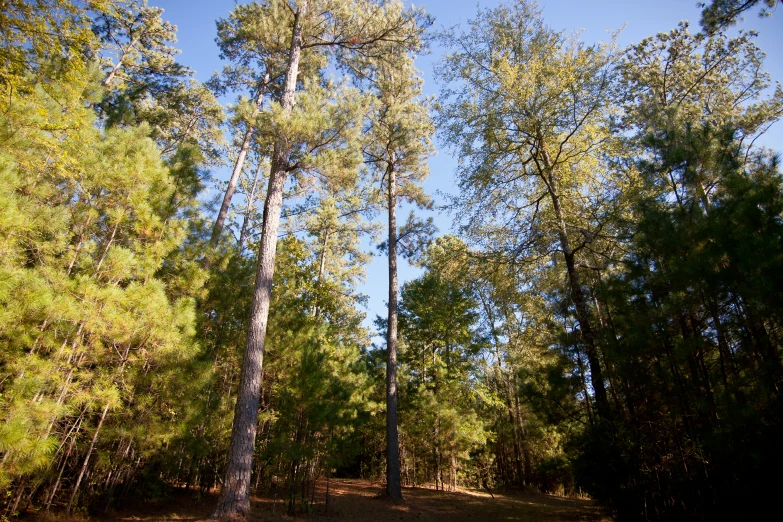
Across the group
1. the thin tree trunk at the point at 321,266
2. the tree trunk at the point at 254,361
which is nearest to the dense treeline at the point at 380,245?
the tree trunk at the point at 254,361

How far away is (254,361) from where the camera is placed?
6047 mm

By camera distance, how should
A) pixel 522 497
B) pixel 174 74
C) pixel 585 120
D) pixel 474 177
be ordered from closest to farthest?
pixel 585 120 < pixel 474 177 < pixel 174 74 < pixel 522 497

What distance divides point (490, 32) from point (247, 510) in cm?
1160

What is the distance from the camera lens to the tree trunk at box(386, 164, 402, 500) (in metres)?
10.2

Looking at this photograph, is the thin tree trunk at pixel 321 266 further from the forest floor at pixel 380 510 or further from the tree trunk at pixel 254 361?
the tree trunk at pixel 254 361

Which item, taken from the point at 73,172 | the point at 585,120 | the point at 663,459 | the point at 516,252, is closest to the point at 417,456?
the point at 516,252

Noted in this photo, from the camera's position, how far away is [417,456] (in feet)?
52.6

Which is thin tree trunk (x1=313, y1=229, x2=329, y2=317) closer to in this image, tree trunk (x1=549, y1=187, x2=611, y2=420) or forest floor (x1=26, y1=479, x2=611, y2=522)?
forest floor (x1=26, y1=479, x2=611, y2=522)

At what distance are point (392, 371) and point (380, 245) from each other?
458 centimetres

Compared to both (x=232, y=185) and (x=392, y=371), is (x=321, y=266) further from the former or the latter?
(x=392, y=371)

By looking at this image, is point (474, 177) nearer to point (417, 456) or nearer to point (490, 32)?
point (490, 32)

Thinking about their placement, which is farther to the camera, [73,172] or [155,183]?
[155,183]

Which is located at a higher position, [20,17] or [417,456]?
[20,17]

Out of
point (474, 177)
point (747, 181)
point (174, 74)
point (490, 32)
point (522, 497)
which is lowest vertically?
point (522, 497)
